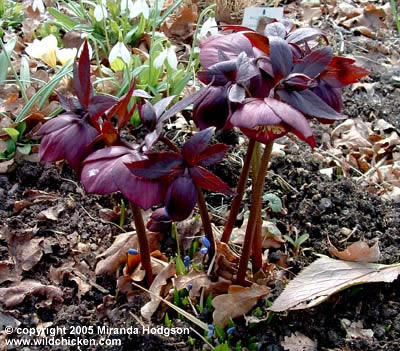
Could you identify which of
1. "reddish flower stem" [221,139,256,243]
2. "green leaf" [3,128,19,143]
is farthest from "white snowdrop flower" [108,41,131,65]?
"reddish flower stem" [221,139,256,243]

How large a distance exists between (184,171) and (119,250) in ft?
1.40

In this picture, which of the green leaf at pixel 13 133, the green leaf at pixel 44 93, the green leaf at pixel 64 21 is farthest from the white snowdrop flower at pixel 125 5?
the green leaf at pixel 13 133

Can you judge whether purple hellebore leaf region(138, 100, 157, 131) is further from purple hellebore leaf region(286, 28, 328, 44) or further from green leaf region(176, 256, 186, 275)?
green leaf region(176, 256, 186, 275)

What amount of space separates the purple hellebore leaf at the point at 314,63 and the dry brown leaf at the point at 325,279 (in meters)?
0.46

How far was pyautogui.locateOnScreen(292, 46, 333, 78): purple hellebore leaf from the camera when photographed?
2.90 feet

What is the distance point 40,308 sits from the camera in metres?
1.17

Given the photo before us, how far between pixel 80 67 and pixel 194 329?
571 millimetres

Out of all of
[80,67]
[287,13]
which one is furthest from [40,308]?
[287,13]

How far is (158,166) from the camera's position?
0.86m

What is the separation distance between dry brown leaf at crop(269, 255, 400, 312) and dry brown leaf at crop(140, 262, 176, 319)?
235 mm

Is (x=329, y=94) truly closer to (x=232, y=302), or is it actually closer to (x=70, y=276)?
(x=232, y=302)

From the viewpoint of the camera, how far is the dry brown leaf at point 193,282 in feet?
3.82

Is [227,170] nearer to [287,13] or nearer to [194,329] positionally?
[194,329]

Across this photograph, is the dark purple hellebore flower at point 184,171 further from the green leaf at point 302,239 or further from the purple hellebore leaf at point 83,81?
the green leaf at point 302,239
